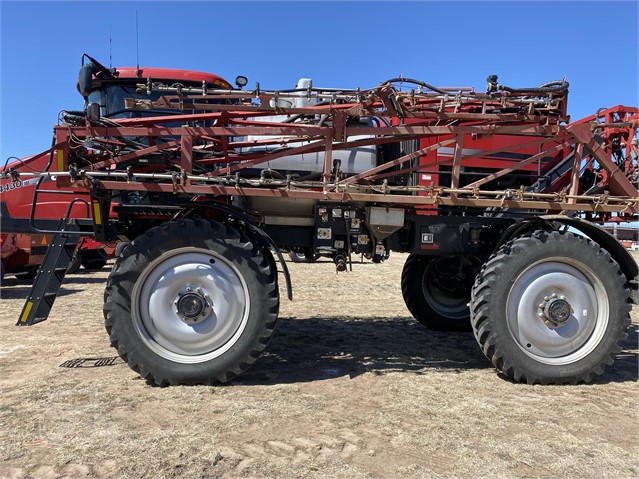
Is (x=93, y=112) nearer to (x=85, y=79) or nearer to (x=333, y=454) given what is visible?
(x=85, y=79)

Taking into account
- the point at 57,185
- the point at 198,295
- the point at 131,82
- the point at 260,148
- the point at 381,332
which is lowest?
the point at 381,332

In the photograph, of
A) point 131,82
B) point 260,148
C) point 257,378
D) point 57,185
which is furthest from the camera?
point 131,82

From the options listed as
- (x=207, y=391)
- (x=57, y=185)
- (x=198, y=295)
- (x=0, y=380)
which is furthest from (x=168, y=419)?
(x=57, y=185)

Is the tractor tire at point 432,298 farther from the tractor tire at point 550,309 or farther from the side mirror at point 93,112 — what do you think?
the side mirror at point 93,112

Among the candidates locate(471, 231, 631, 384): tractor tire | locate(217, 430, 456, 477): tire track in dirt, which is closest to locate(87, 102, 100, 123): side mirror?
locate(217, 430, 456, 477): tire track in dirt

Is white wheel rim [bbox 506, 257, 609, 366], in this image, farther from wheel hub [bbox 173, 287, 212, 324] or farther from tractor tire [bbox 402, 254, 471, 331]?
wheel hub [bbox 173, 287, 212, 324]

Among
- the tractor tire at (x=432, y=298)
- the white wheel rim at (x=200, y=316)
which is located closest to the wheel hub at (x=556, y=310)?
the tractor tire at (x=432, y=298)

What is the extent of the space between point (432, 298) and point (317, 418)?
3.40 meters

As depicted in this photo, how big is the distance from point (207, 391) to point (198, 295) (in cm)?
76

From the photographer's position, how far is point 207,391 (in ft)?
12.1

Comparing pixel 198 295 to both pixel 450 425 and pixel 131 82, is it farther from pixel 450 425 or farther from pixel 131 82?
pixel 131 82

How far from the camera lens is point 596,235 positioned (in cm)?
436

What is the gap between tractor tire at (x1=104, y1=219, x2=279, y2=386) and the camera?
3760mm

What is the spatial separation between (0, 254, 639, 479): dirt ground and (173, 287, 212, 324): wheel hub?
0.56 meters
